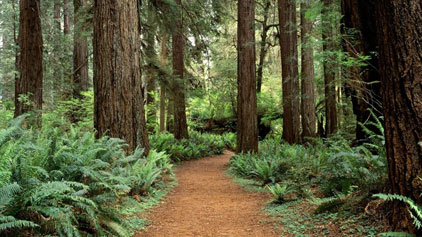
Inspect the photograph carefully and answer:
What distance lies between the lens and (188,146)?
44.9 feet

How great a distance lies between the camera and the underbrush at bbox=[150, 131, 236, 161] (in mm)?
11470

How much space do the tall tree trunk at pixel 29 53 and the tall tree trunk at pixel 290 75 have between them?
8.87 metres

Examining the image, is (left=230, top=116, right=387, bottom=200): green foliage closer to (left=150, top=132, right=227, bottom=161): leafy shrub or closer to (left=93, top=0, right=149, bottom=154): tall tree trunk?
(left=150, top=132, right=227, bottom=161): leafy shrub

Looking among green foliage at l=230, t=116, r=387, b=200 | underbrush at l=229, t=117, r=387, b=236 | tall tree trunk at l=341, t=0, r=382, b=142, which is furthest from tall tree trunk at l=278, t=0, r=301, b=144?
tall tree trunk at l=341, t=0, r=382, b=142

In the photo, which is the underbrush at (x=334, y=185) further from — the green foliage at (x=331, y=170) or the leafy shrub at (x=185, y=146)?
the leafy shrub at (x=185, y=146)

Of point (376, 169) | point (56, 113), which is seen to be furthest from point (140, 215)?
point (56, 113)

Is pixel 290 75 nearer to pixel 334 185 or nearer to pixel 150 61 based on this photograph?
pixel 150 61

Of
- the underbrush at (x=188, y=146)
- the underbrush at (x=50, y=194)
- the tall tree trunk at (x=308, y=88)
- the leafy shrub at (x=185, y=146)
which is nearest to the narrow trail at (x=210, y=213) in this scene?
the underbrush at (x=50, y=194)

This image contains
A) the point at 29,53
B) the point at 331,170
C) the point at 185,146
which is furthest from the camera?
the point at 185,146

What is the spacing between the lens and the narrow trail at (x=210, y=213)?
398cm

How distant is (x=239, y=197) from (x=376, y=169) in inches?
114

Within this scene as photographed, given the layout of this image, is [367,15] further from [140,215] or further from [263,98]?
[263,98]

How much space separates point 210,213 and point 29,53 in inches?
289

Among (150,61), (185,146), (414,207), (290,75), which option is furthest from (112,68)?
(290,75)
